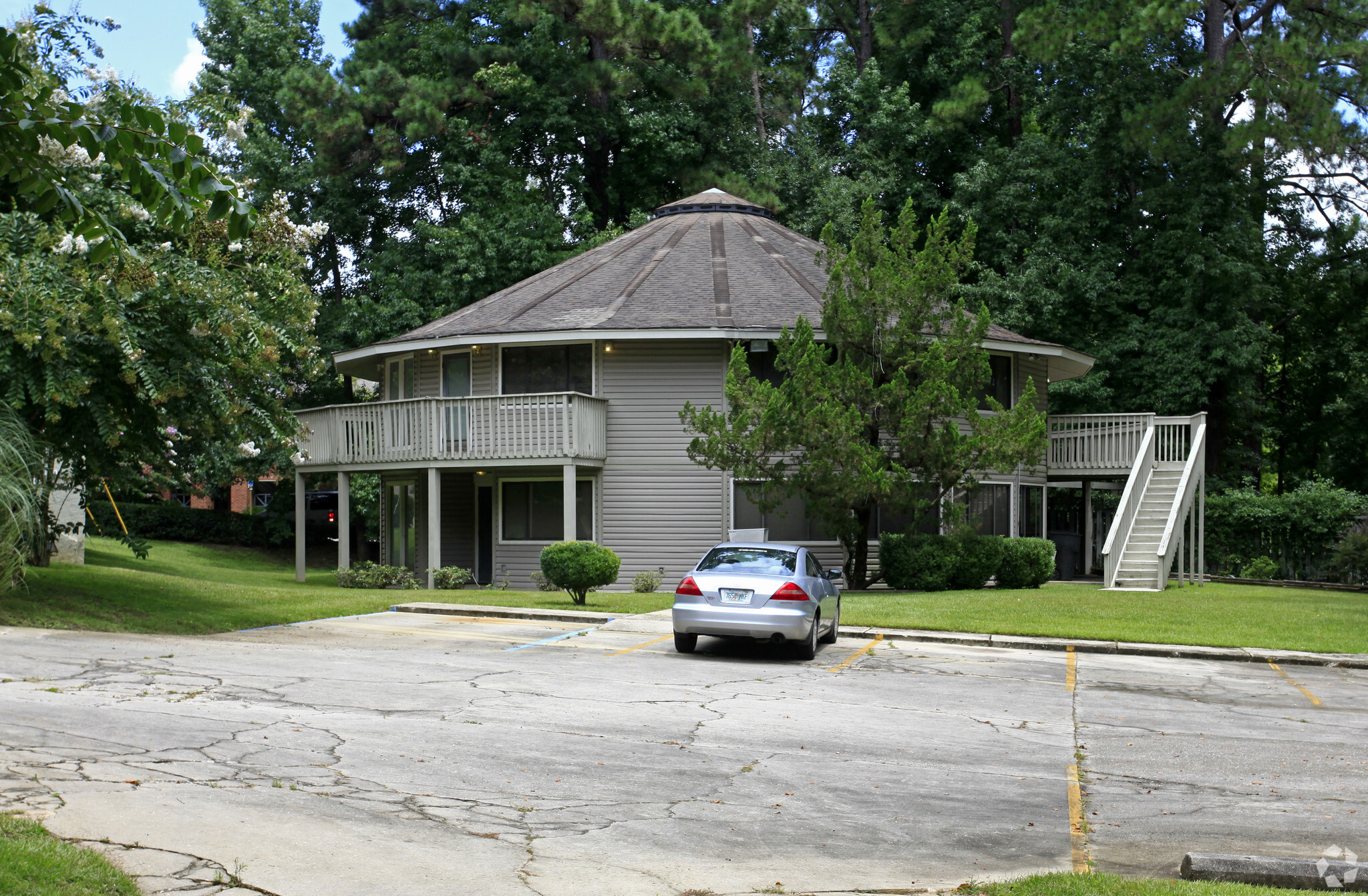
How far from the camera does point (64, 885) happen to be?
4879mm

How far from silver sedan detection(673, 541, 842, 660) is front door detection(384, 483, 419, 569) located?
16.0 meters

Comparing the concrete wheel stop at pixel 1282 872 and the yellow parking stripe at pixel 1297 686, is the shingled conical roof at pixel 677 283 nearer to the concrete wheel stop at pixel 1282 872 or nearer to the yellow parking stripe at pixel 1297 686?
the yellow parking stripe at pixel 1297 686

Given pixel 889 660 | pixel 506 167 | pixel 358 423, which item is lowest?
pixel 889 660

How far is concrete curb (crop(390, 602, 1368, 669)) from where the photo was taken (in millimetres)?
15258

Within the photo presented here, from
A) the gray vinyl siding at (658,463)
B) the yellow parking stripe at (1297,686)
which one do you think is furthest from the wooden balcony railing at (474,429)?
the yellow parking stripe at (1297,686)

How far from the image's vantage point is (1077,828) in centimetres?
707

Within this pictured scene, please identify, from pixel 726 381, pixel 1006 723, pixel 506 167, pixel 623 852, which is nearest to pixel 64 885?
pixel 623 852

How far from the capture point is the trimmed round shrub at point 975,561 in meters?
24.2

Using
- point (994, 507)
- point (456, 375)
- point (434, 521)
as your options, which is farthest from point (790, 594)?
point (456, 375)

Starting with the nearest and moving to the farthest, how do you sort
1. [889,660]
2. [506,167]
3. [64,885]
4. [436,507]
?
1. [64,885]
2. [889,660]
3. [436,507]
4. [506,167]

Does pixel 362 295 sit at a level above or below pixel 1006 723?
above

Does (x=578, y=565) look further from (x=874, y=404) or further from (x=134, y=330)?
(x=134, y=330)

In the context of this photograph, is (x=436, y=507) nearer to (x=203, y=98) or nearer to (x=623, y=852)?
(x=203, y=98)

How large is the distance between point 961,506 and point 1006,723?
13.2m
